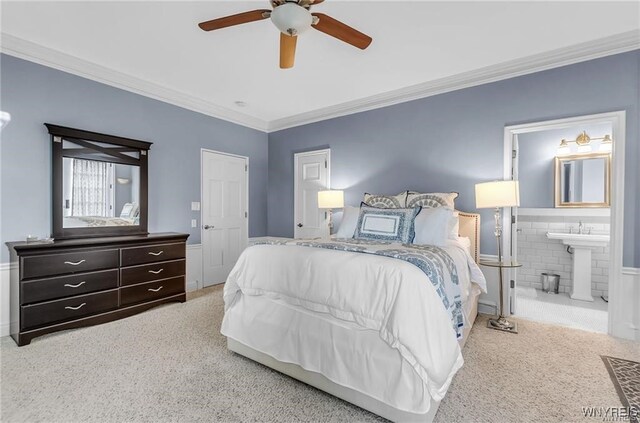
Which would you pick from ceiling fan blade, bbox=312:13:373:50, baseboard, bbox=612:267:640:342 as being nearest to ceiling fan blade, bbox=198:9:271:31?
ceiling fan blade, bbox=312:13:373:50

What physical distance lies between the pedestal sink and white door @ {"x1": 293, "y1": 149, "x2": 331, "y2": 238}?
3175 mm

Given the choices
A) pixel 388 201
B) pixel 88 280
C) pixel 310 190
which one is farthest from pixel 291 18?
pixel 310 190

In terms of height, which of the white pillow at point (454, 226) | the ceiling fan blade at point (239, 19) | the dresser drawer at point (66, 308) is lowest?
the dresser drawer at point (66, 308)

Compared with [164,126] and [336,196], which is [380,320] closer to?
[336,196]

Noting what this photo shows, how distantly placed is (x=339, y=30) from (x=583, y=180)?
A: 397cm

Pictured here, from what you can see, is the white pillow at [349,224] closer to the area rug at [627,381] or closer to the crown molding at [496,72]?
the crown molding at [496,72]

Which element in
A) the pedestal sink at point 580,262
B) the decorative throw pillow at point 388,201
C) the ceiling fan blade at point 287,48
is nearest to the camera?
the ceiling fan blade at point 287,48

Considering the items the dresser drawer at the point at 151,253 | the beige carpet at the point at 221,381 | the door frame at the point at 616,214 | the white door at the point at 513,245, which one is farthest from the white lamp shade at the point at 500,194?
the dresser drawer at the point at 151,253

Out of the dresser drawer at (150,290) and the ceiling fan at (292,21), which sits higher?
the ceiling fan at (292,21)

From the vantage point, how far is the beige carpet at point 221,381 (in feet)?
5.52

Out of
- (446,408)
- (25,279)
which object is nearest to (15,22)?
(25,279)

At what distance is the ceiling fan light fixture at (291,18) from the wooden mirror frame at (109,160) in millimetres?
2514

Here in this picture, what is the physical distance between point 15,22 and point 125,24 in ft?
3.00

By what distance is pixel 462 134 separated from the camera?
138 inches
